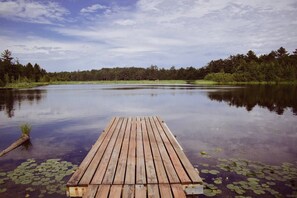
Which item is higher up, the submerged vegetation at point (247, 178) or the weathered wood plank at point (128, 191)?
the weathered wood plank at point (128, 191)

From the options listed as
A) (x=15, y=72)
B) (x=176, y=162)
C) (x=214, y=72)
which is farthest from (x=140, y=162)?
(x=214, y=72)

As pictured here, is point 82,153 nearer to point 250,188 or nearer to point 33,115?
point 250,188

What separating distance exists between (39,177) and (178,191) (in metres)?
5.50

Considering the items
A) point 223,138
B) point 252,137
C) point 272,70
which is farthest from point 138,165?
point 272,70

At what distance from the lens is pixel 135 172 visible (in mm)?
5789

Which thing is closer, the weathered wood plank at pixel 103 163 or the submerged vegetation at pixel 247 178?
the weathered wood plank at pixel 103 163

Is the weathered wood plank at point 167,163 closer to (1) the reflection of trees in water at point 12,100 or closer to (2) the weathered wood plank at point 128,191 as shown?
(2) the weathered wood plank at point 128,191

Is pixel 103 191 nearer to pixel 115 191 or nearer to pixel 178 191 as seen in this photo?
pixel 115 191

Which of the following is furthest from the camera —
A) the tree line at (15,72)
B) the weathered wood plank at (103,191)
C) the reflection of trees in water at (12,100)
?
the tree line at (15,72)

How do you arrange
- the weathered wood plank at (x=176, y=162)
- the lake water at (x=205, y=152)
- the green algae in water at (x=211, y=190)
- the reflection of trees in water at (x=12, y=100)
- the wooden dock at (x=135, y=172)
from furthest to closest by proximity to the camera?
the reflection of trees in water at (x=12, y=100), the lake water at (x=205, y=152), the green algae in water at (x=211, y=190), the weathered wood plank at (x=176, y=162), the wooden dock at (x=135, y=172)

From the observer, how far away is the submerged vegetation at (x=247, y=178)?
714 centimetres

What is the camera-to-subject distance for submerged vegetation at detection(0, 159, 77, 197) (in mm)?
7375

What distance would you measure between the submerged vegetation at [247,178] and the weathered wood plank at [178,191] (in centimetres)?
245

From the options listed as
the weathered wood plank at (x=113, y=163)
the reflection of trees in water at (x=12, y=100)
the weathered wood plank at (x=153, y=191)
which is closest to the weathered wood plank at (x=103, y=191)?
the weathered wood plank at (x=113, y=163)
